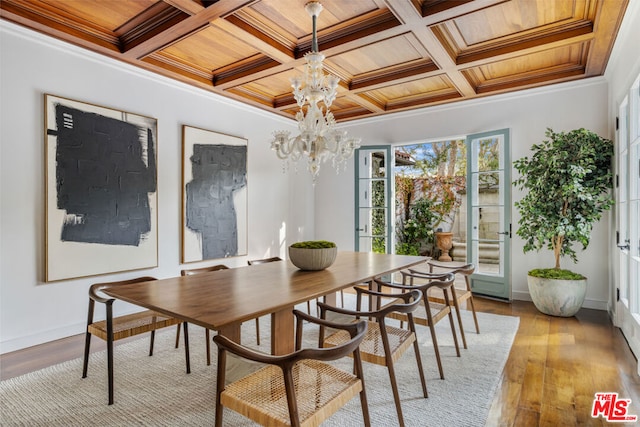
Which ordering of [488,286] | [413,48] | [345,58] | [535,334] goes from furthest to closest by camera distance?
[488,286] → [345,58] → [413,48] → [535,334]

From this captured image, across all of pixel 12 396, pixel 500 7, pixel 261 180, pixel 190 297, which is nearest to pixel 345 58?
pixel 500 7

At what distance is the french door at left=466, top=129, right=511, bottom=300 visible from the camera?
437 centimetres

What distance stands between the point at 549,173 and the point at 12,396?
15.8 ft

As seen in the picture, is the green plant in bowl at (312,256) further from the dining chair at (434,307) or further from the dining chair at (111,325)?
the dining chair at (111,325)

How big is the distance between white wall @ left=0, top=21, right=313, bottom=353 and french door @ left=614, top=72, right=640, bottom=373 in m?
4.30

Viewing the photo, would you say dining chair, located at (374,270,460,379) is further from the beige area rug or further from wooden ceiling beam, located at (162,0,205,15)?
wooden ceiling beam, located at (162,0,205,15)

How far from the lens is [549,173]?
3662mm

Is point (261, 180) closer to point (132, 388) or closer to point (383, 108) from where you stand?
point (383, 108)

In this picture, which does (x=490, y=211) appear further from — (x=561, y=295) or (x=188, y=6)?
(x=188, y=6)

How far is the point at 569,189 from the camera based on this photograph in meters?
3.45

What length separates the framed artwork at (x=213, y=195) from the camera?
4082 mm

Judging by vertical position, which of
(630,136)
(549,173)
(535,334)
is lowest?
(535,334)

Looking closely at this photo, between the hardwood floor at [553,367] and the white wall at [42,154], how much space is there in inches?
11.4

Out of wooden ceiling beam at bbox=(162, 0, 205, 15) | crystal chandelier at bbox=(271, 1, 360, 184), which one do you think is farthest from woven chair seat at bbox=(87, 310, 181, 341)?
wooden ceiling beam at bbox=(162, 0, 205, 15)
